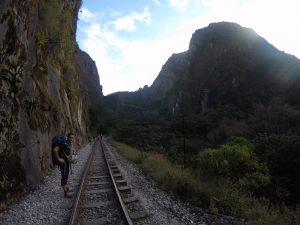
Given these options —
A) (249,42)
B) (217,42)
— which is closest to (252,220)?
(249,42)

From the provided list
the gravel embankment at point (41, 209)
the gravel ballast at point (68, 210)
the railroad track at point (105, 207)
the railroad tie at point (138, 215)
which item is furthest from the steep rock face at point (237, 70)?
the railroad tie at point (138, 215)

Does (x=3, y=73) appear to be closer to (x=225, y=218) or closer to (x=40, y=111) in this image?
(x=40, y=111)

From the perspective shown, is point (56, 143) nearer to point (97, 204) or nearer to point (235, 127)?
point (97, 204)

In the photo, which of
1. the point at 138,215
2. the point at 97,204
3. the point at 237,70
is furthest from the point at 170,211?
the point at 237,70

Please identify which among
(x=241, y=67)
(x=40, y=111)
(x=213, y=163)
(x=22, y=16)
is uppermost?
(x=241, y=67)

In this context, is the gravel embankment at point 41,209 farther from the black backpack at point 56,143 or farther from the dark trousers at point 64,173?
the black backpack at point 56,143

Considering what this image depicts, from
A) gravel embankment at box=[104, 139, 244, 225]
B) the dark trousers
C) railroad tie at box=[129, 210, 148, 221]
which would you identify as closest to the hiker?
the dark trousers

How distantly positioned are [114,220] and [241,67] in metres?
149

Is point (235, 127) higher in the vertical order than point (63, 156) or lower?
lower

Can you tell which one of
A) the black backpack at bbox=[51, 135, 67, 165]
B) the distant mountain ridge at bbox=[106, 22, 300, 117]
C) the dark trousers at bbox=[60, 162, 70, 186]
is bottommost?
the dark trousers at bbox=[60, 162, 70, 186]

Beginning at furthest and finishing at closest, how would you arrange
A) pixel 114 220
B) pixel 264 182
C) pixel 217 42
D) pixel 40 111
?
pixel 217 42 < pixel 264 182 < pixel 40 111 < pixel 114 220

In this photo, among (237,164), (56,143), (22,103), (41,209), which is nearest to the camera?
(41,209)

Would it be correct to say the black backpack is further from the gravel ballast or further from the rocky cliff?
the rocky cliff

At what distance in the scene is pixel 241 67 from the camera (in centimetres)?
14988
